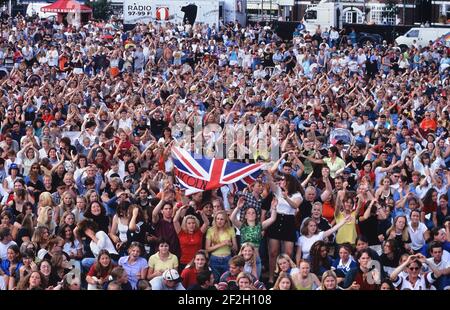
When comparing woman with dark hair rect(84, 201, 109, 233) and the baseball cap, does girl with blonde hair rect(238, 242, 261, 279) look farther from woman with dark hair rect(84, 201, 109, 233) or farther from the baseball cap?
woman with dark hair rect(84, 201, 109, 233)

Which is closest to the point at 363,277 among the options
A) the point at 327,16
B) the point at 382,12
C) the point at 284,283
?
the point at 284,283

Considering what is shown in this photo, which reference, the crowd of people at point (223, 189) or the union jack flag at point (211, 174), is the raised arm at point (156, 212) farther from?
the union jack flag at point (211, 174)

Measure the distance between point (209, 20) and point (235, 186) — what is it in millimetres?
28459

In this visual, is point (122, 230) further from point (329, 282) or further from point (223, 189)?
point (329, 282)

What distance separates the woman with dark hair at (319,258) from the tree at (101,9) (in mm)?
46608

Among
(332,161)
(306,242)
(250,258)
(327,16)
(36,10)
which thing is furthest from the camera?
(36,10)

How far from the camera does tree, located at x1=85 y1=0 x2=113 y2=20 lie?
59188mm

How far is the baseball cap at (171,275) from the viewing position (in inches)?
483

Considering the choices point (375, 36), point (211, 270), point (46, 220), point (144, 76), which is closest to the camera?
point (211, 270)

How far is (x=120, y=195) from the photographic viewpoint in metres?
14.6

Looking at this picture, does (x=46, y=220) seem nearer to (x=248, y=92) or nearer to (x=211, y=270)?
(x=211, y=270)

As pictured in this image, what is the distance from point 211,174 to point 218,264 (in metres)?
1.74

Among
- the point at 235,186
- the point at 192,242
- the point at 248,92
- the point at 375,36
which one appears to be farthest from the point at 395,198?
the point at 375,36

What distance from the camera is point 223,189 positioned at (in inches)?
610
